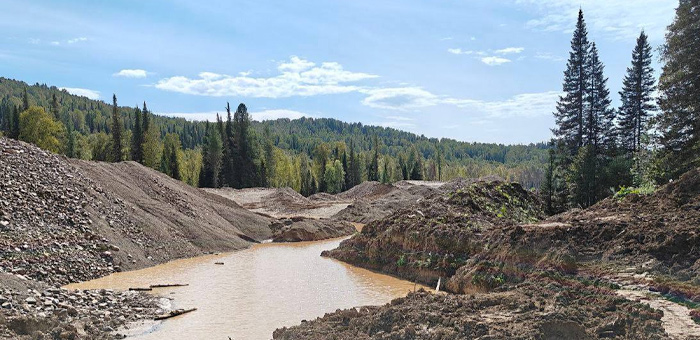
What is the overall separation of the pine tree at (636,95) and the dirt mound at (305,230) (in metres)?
22.3

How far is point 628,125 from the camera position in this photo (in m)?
39.4

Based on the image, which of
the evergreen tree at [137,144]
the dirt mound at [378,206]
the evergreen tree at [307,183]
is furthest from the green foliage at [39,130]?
the evergreen tree at [307,183]

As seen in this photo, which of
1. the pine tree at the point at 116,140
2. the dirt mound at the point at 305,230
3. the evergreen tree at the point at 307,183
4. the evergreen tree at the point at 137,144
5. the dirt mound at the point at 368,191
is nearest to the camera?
the dirt mound at the point at 305,230

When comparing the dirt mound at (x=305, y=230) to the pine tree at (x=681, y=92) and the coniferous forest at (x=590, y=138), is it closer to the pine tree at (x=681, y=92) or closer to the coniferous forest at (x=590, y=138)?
the coniferous forest at (x=590, y=138)

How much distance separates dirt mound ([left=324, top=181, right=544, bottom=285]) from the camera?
17.9 m

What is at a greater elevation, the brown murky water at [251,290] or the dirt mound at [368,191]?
the dirt mound at [368,191]

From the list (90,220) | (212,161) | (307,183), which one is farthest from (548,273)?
(307,183)

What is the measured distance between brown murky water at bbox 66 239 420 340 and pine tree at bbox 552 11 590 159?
2243 centimetres

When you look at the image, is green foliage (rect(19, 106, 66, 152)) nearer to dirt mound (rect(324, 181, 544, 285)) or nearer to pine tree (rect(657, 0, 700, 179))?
dirt mound (rect(324, 181, 544, 285))

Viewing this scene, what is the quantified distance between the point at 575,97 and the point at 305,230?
2183 centimetres

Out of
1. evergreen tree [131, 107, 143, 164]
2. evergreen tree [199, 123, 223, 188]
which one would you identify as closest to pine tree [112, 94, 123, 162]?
evergreen tree [131, 107, 143, 164]

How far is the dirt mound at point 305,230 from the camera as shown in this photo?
33031 millimetres

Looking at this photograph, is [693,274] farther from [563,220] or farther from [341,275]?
[341,275]

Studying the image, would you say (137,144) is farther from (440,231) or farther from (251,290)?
(440,231)
